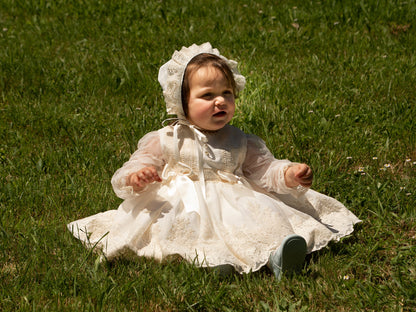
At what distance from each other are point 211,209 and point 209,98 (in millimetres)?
649

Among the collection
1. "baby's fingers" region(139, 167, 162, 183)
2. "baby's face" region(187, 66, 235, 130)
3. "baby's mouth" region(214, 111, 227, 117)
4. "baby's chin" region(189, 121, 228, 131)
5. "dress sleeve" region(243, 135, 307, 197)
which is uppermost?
"baby's face" region(187, 66, 235, 130)

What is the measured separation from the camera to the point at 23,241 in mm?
3584

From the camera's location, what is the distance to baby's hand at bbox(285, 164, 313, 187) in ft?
11.6

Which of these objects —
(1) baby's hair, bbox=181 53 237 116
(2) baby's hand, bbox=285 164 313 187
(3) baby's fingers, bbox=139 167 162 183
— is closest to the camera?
(3) baby's fingers, bbox=139 167 162 183

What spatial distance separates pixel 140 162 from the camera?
3646 millimetres

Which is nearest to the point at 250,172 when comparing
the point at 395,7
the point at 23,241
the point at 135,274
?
the point at 135,274

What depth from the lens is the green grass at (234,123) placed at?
3.15 metres

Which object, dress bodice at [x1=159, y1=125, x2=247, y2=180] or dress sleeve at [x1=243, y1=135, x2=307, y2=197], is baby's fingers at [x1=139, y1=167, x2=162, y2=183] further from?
dress sleeve at [x1=243, y1=135, x2=307, y2=197]

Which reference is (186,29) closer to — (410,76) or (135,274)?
(410,76)

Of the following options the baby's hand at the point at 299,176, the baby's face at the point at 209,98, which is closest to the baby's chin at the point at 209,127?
the baby's face at the point at 209,98

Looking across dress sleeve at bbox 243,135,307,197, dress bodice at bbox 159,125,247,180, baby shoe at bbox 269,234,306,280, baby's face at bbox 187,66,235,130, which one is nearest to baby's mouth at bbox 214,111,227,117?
baby's face at bbox 187,66,235,130

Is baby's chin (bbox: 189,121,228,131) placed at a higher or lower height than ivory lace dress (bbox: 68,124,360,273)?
higher

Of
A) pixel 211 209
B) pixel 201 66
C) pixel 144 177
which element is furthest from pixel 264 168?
pixel 144 177

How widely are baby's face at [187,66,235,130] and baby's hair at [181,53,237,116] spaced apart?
0.08 ft
